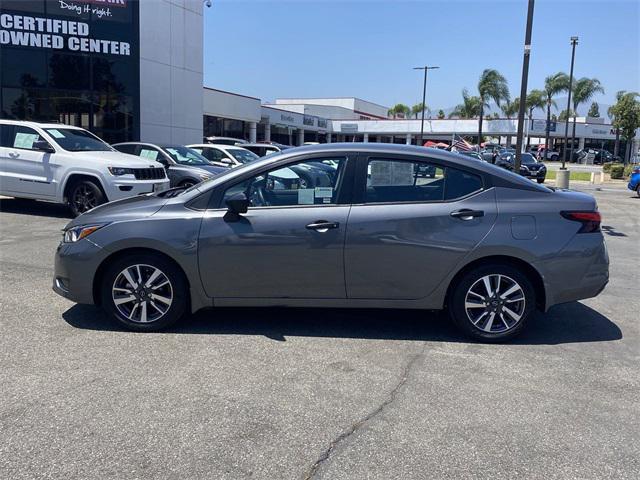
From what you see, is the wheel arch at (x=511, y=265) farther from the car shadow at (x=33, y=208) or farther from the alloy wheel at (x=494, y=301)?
the car shadow at (x=33, y=208)

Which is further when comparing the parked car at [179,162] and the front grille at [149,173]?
the parked car at [179,162]

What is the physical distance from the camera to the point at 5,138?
10.9 metres

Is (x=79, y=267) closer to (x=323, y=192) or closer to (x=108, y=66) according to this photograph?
(x=323, y=192)

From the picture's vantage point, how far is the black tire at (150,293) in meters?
4.70

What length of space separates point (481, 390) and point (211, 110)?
116 feet

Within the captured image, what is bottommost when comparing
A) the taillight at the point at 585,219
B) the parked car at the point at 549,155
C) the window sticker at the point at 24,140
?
the taillight at the point at 585,219

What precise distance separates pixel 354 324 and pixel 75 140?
836 cm

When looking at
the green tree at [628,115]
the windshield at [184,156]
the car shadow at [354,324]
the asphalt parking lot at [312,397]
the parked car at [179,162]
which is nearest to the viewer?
the asphalt parking lot at [312,397]

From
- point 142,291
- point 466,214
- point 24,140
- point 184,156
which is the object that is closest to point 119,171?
point 24,140

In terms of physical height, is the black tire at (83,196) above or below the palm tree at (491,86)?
below

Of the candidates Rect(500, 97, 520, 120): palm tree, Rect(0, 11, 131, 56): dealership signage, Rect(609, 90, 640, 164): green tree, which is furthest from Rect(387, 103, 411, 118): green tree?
Rect(0, 11, 131, 56): dealership signage

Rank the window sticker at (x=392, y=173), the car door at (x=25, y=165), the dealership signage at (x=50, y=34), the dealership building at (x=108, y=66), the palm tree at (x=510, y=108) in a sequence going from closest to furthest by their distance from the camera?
the window sticker at (x=392, y=173)
the car door at (x=25, y=165)
the dealership signage at (x=50, y=34)
the dealership building at (x=108, y=66)
the palm tree at (x=510, y=108)

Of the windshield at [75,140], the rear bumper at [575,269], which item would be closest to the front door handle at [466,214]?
the rear bumper at [575,269]

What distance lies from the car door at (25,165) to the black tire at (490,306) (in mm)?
8514
